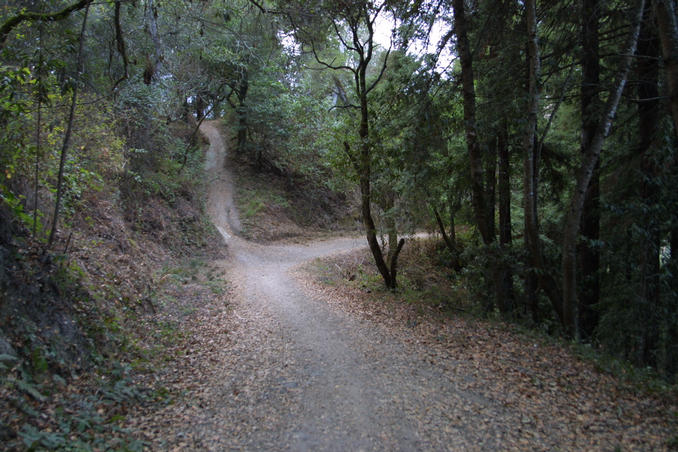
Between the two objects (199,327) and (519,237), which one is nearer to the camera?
(199,327)

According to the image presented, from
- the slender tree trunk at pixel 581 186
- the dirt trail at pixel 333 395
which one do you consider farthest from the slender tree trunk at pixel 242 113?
the slender tree trunk at pixel 581 186

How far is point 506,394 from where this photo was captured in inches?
201

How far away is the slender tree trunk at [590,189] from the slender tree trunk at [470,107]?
85.2 inches

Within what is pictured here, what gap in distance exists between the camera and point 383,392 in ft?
17.2

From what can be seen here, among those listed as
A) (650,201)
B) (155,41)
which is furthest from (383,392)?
(155,41)

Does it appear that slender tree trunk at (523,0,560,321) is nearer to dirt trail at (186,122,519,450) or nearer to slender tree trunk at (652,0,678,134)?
slender tree trunk at (652,0,678,134)

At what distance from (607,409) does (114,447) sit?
581 cm

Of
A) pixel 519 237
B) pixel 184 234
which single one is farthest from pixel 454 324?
pixel 184 234

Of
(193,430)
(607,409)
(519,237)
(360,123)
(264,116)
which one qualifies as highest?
(264,116)

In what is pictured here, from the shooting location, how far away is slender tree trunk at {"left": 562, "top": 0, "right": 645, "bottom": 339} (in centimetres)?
645

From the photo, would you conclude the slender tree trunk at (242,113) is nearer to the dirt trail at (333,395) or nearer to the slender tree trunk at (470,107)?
the slender tree trunk at (470,107)

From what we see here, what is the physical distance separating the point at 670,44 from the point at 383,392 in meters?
5.91

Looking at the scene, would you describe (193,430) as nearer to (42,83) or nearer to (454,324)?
(42,83)

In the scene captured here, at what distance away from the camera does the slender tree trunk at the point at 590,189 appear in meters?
7.61
